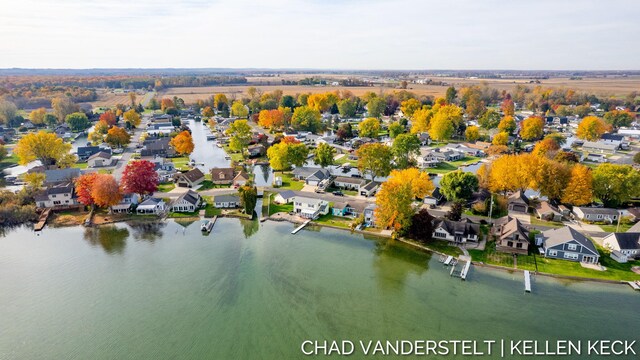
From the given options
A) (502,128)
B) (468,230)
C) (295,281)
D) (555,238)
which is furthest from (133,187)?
(502,128)

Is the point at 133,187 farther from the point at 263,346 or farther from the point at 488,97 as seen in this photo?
the point at 488,97

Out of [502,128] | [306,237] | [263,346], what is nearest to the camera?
[263,346]

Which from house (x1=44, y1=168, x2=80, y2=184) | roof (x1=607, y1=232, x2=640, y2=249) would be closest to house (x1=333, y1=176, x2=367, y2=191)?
roof (x1=607, y1=232, x2=640, y2=249)

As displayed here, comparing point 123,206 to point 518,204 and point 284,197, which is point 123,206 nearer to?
point 284,197

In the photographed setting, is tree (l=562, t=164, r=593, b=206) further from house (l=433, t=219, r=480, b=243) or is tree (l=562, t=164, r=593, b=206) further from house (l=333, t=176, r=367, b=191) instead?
house (l=333, t=176, r=367, b=191)

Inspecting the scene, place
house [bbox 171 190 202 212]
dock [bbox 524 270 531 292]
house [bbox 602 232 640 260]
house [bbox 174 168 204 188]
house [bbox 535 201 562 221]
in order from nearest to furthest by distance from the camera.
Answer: dock [bbox 524 270 531 292] < house [bbox 602 232 640 260] < house [bbox 535 201 562 221] < house [bbox 171 190 202 212] < house [bbox 174 168 204 188]

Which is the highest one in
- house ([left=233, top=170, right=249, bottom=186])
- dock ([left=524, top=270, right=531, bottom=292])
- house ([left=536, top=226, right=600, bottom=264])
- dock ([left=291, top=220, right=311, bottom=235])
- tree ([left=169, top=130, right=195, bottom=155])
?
tree ([left=169, top=130, right=195, bottom=155])

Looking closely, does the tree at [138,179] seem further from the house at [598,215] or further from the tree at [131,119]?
the tree at [131,119]

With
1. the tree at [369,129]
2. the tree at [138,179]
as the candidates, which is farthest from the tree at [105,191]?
the tree at [369,129]
